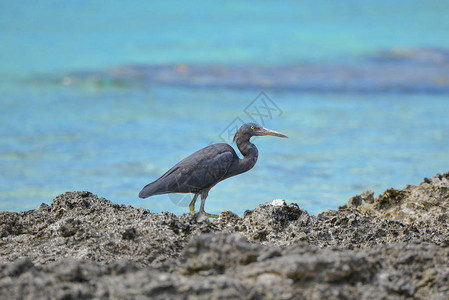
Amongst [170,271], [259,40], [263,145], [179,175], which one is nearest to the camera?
[170,271]

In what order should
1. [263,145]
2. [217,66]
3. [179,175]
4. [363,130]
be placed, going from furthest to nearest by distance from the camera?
[217,66]
[363,130]
[263,145]
[179,175]

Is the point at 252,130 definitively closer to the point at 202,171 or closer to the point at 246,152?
the point at 246,152

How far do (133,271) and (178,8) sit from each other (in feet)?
73.5

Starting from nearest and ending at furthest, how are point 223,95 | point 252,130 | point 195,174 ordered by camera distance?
point 195,174 < point 252,130 < point 223,95

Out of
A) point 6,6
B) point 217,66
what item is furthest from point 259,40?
point 6,6

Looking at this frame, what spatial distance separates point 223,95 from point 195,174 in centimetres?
904

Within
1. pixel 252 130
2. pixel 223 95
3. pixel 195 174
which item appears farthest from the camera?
pixel 223 95

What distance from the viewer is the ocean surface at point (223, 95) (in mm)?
8977

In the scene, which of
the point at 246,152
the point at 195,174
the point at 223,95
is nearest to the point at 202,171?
the point at 195,174

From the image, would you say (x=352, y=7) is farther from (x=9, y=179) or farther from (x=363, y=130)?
(x=9, y=179)

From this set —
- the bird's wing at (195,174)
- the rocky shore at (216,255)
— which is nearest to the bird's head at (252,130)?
the bird's wing at (195,174)

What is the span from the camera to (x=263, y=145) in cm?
1079

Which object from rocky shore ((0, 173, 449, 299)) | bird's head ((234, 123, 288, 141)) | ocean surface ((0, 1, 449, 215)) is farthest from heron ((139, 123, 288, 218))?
ocean surface ((0, 1, 449, 215))

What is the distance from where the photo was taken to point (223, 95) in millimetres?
14492
